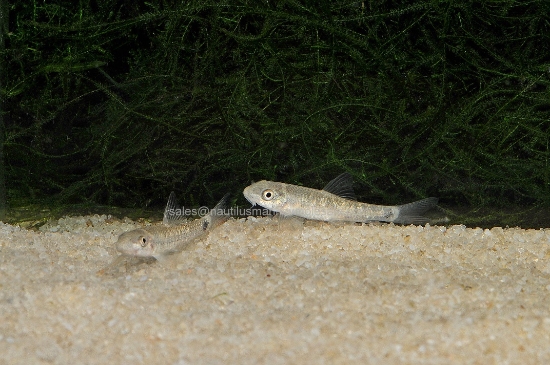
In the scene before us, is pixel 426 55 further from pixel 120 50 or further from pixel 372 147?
pixel 120 50

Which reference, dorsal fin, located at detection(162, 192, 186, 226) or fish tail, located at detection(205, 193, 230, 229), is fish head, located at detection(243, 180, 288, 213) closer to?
fish tail, located at detection(205, 193, 230, 229)

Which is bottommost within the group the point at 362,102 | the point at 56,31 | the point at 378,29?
the point at 362,102

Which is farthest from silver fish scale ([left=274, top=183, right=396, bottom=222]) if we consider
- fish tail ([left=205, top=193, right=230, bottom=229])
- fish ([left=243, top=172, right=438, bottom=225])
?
fish tail ([left=205, top=193, right=230, bottom=229])

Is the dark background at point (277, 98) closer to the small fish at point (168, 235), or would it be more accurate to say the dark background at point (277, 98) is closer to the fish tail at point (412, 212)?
the fish tail at point (412, 212)

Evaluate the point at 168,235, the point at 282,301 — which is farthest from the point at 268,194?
the point at 282,301

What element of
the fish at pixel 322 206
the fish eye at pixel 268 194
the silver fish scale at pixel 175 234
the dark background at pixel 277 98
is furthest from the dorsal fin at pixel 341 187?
the silver fish scale at pixel 175 234

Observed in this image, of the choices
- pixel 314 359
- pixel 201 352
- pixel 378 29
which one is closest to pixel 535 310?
pixel 314 359

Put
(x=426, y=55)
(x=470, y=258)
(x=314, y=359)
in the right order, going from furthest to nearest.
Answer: (x=426, y=55) < (x=470, y=258) < (x=314, y=359)
